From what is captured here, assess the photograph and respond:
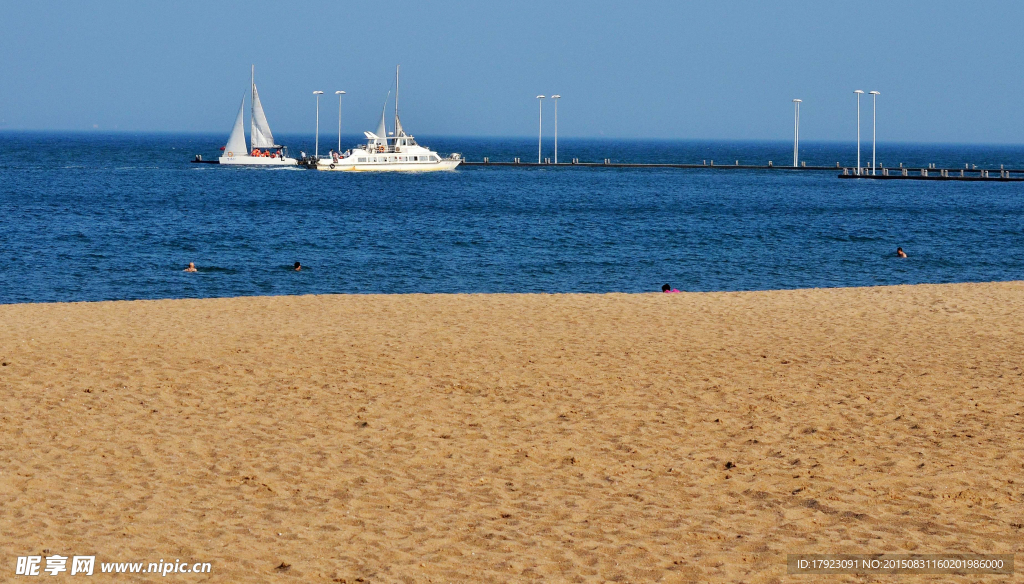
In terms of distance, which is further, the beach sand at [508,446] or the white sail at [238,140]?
the white sail at [238,140]

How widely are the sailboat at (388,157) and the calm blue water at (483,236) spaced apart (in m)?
12.7

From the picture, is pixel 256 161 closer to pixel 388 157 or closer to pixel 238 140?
pixel 238 140

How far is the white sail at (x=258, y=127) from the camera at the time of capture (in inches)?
4063

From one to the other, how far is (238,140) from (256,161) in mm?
3952

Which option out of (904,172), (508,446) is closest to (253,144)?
(904,172)

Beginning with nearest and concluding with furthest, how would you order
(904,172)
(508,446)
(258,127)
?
(508,446), (904,172), (258,127)

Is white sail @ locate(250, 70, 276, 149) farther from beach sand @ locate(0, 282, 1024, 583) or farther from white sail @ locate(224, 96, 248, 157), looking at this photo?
beach sand @ locate(0, 282, 1024, 583)

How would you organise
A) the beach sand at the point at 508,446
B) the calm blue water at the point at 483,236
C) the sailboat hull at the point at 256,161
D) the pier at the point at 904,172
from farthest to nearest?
the sailboat hull at the point at 256,161 → the pier at the point at 904,172 → the calm blue water at the point at 483,236 → the beach sand at the point at 508,446

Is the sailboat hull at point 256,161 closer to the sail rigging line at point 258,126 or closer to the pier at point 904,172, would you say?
the sail rigging line at point 258,126

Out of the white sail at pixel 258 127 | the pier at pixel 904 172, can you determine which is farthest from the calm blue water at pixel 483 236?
the white sail at pixel 258 127

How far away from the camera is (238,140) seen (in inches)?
4045

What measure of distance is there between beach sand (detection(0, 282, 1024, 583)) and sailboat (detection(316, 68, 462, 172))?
80.1 meters

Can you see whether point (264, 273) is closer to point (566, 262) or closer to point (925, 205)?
point (566, 262)

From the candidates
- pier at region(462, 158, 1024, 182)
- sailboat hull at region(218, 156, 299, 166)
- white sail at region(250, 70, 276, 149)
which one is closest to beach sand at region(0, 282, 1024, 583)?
pier at region(462, 158, 1024, 182)
